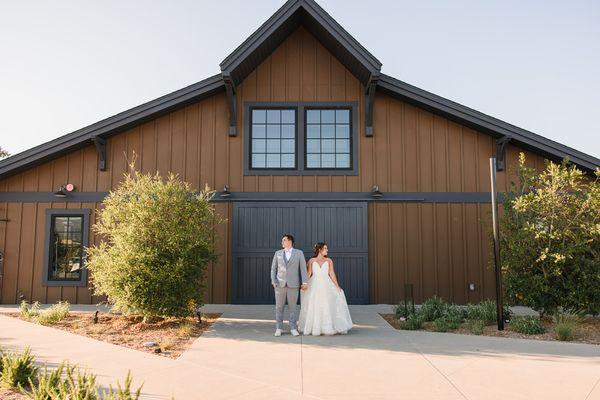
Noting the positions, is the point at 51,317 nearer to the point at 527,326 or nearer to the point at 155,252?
the point at 155,252

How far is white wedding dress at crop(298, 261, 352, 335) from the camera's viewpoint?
26.6ft

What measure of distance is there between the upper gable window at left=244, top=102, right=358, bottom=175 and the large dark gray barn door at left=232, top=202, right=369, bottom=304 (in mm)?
982

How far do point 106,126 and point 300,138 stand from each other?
4.86 m

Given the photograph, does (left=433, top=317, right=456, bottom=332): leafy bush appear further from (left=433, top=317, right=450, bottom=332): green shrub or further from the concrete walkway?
the concrete walkway

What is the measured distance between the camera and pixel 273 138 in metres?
12.3

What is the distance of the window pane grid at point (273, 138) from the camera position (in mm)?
12281

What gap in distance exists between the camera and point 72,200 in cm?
1205

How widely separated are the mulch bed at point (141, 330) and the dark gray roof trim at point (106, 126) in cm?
384

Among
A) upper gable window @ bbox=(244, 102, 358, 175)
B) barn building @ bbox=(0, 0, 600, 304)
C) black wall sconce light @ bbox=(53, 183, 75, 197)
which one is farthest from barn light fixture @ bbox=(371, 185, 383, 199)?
black wall sconce light @ bbox=(53, 183, 75, 197)

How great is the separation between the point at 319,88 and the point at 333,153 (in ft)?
5.80

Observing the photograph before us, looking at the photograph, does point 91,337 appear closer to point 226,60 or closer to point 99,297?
point 99,297

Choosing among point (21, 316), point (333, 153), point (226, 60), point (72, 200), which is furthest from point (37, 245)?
point (333, 153)

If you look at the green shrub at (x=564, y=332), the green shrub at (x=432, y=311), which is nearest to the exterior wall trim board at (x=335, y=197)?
the green shrub at (x=432, y=311)

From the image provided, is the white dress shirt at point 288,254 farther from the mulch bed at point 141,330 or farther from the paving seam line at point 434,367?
the paving seam line at point 434,367
